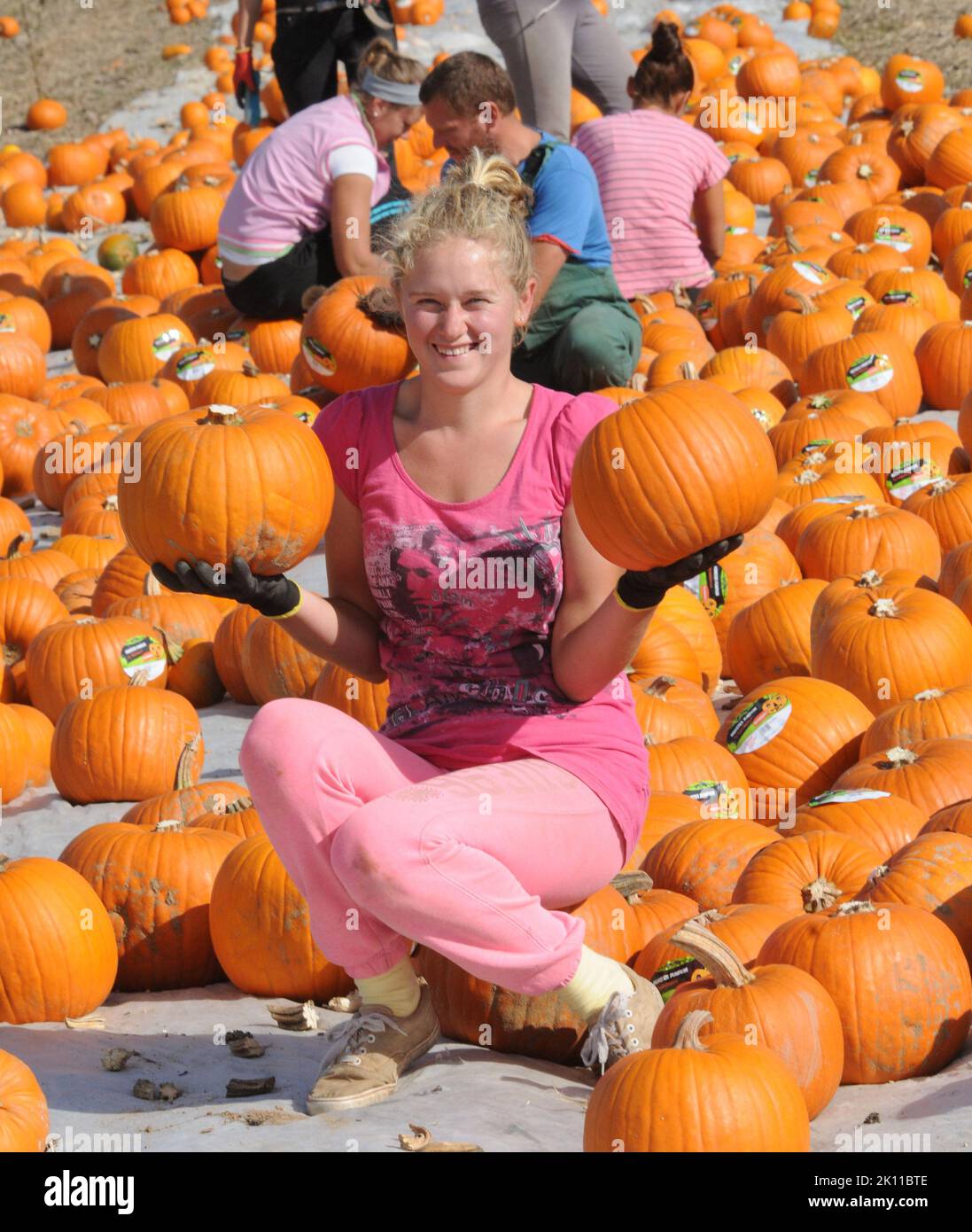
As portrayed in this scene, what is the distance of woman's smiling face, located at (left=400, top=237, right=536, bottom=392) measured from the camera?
3.05 meters

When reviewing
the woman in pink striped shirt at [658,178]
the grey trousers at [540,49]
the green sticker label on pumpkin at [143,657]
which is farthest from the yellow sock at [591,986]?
the grey trousers at [540,49]

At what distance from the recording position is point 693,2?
15328 mm

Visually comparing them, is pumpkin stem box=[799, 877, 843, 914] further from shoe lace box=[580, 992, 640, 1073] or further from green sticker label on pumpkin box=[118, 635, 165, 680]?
green sticker label on pumpkin box=[118, 635, 165, 680]

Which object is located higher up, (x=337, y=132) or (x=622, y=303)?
(x=337, y=132)

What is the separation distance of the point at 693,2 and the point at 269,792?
1412 centimetres

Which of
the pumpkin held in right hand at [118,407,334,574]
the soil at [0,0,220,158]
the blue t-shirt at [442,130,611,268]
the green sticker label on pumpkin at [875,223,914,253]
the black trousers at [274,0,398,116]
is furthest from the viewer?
the soil at [0,0,220,158]

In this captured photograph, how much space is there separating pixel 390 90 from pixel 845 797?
15.8ft

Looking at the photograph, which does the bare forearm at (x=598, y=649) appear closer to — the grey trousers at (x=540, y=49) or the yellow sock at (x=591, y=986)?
the yellow sock at (x=591, y=986)

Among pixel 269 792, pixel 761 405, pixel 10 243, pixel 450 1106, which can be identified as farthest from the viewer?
pixel 10 243

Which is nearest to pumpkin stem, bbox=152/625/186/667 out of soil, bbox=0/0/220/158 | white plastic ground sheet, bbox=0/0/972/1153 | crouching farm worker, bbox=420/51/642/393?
crouching farm worker, bbox=420/51/642/393

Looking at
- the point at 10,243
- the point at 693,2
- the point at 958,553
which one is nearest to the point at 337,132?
the point at 958,553

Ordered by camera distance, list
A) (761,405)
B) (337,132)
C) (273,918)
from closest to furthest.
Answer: (273,918)
(761,405)
(337,132)

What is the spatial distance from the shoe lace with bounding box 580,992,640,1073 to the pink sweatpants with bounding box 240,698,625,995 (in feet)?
0.32

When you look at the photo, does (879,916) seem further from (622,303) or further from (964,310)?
(964,310)
